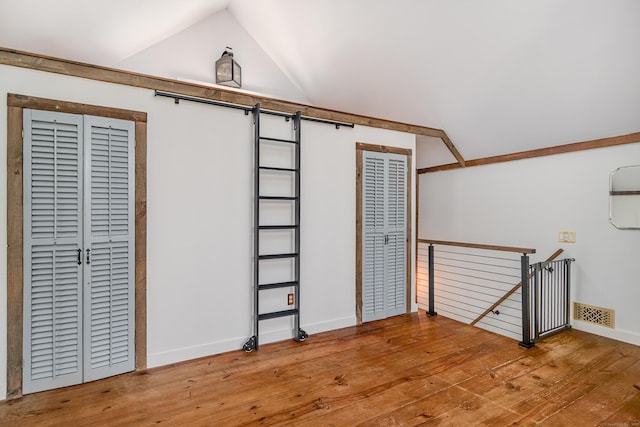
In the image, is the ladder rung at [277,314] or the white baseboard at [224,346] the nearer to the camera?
the white baseboard at [224,346]

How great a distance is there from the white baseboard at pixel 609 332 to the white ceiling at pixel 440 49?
2.00 meters

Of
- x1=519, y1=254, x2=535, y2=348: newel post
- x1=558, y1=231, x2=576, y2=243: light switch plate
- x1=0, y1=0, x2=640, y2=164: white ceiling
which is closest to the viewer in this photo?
x1=0, y1=0, x2=640, y2=164: white ceiling

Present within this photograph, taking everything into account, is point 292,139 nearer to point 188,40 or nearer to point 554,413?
point 188,40

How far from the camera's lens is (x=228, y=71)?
13.9ft

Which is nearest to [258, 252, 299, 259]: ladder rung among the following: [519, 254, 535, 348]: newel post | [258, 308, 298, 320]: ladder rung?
[258, 308, 298, 320]: ladder rung

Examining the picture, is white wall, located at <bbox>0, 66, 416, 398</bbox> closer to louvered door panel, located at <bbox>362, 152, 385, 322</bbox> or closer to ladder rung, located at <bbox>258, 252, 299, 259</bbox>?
ladder rung, located at <bbox>258, 252, 299, 259</bbox>

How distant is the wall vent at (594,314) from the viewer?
355cm

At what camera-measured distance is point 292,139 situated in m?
3.45

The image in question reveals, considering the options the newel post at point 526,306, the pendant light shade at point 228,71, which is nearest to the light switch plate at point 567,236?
the newel post at point 526,306

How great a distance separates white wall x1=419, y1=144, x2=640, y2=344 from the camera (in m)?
3.46

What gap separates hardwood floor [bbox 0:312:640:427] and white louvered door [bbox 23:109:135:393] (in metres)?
0.21

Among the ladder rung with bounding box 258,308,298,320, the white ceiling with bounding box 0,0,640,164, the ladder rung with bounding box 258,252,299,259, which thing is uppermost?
the white ceiling with bounding box 0,0,640,164

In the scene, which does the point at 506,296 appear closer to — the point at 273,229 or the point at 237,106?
the point at 273,229

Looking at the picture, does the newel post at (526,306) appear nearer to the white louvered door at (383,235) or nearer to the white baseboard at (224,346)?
the white louvered door at (383,235)
